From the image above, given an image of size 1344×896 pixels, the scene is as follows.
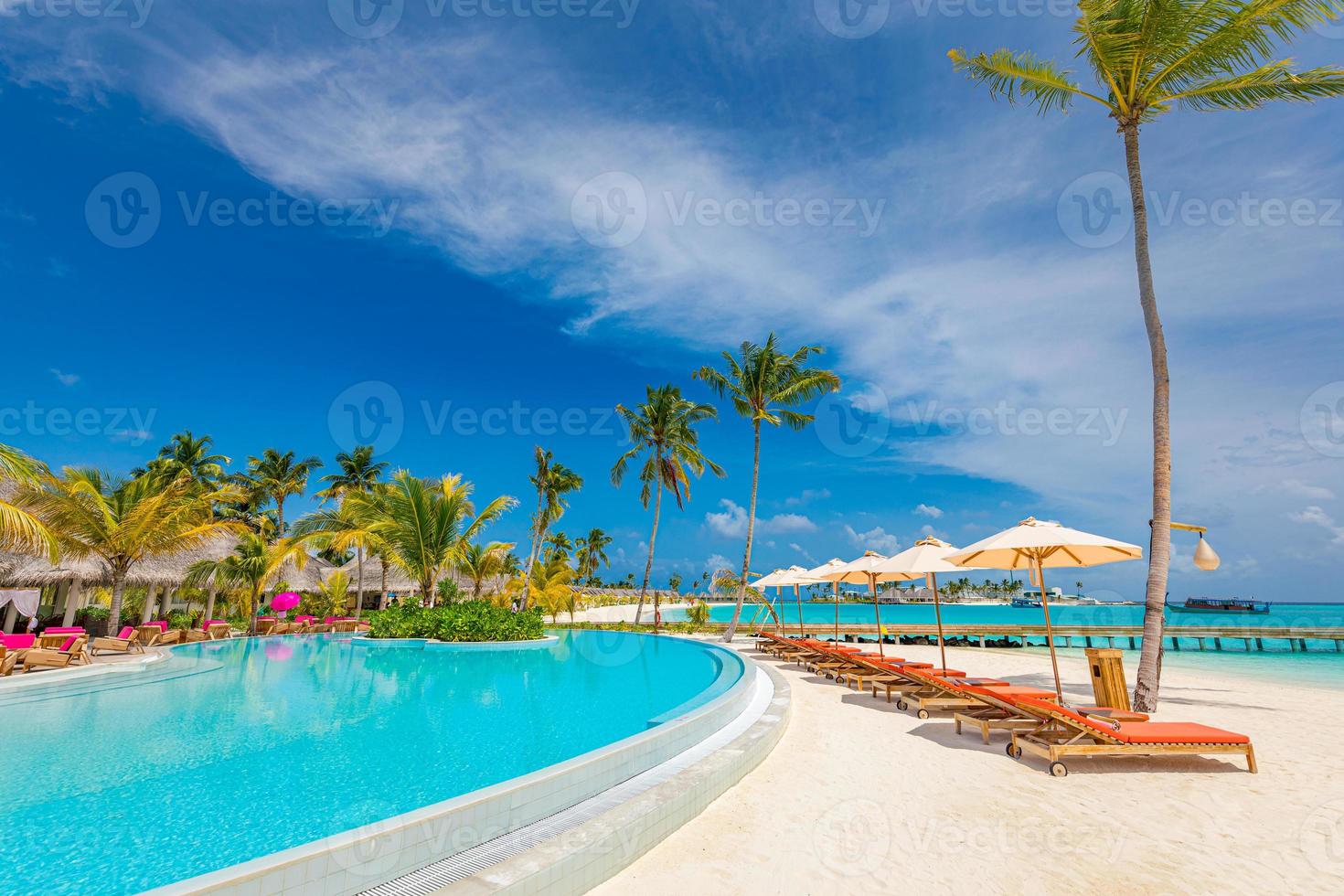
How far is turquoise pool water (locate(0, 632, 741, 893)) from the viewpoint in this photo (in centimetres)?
408

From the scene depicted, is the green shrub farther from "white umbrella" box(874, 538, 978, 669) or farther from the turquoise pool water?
"white umbrella" box(874, 538, 978, 669)

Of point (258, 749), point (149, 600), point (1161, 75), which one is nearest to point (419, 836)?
point (258, 749)

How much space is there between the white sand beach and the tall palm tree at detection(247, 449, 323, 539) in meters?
37.7

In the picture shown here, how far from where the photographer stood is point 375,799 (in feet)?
16.2

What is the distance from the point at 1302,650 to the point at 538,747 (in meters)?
39.6

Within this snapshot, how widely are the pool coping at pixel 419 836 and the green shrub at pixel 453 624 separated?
550 inches

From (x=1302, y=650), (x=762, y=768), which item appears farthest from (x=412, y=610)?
(x=1302, y=650)

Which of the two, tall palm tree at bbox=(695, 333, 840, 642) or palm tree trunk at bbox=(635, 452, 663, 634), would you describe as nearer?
tall palm tree at bbox=(695, 333, 840, 642)

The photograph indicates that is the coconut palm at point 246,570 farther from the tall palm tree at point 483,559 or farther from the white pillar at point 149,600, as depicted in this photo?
the tall palm tree at point 483,559

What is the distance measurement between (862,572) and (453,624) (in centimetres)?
1237

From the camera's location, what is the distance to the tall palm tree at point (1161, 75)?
26.3ft

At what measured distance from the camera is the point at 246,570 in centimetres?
1938

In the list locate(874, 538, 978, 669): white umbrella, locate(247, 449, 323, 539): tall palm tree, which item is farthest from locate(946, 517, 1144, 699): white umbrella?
locate(247, 449, 323, 539): tall palm tree

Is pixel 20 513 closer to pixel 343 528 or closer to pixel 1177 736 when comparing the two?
pixel 343 528
